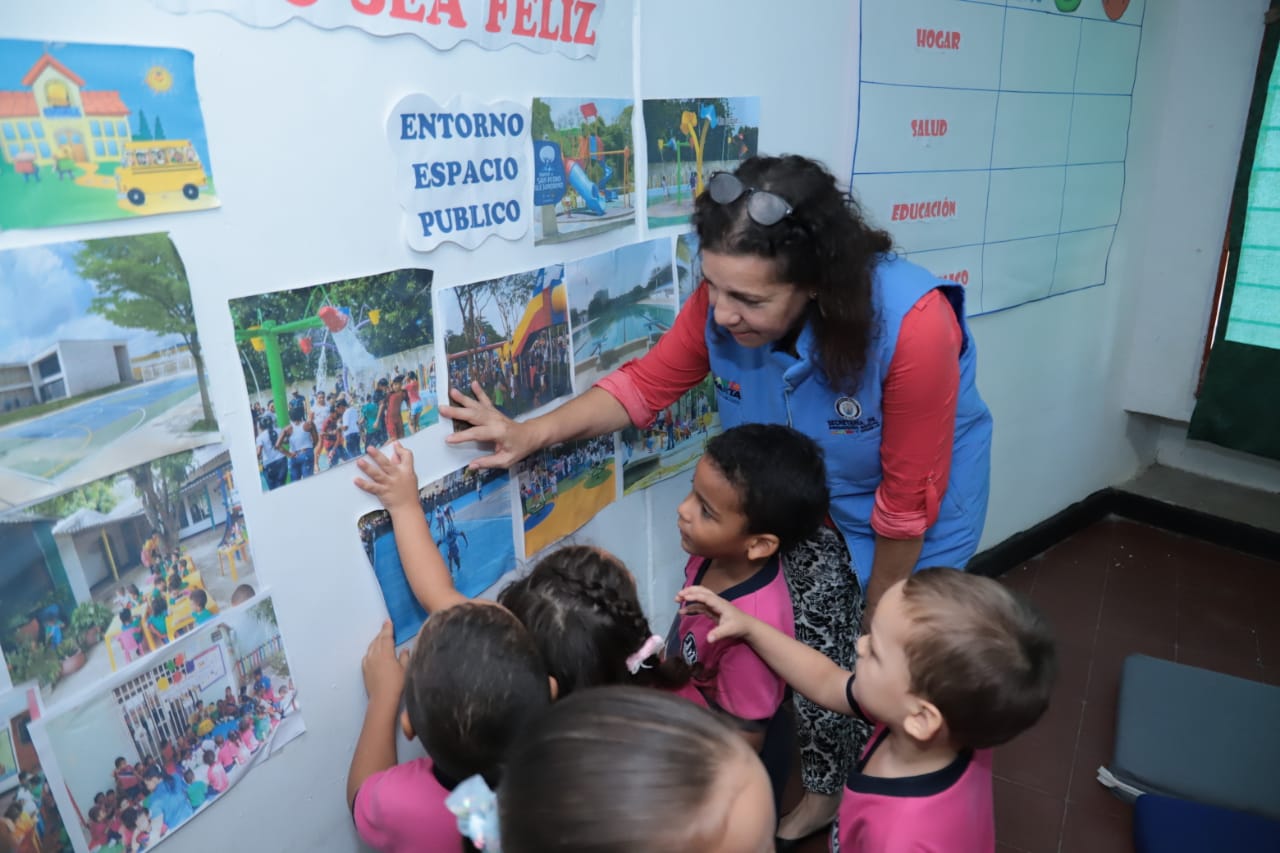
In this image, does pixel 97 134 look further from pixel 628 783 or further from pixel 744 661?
pixel 744 661

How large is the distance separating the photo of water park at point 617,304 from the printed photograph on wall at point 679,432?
0.05 meters

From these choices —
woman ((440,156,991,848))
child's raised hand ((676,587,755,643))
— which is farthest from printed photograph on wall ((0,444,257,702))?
child's raised hand ((676,587,755,643))

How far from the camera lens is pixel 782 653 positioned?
1.30m

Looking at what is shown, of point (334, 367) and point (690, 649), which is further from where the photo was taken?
point (690, 649)

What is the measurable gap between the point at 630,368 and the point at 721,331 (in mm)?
181

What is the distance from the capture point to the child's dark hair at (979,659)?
1054 mm

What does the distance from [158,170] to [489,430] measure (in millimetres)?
566

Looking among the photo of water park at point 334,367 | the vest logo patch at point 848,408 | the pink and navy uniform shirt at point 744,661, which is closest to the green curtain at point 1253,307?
the vest logo patch at point 848,408

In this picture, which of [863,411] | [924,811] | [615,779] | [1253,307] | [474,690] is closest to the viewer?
[615,779]

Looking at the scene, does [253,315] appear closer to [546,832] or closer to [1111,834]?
[546,832]

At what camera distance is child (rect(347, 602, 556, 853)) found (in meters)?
0.99

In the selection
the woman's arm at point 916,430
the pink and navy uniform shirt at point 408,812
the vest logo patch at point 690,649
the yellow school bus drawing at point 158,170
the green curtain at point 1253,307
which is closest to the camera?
the yellow school bus drawing at point 158,170

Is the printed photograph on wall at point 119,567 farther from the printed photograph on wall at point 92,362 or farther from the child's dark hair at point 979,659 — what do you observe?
the child's dark hair at point 979,659

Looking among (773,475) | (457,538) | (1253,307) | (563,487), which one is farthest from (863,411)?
(1253,307)
